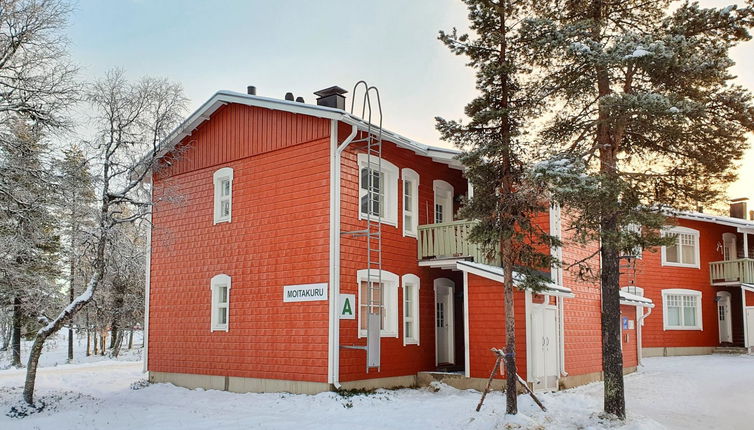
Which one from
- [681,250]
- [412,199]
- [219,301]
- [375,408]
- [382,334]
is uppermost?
[412,199]

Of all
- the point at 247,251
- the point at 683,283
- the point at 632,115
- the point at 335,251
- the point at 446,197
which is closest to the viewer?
the point at 632,115

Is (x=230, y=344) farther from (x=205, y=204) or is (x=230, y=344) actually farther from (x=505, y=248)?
(x=505, y=248)

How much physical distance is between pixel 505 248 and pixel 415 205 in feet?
20.8

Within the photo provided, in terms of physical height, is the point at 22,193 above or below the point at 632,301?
above

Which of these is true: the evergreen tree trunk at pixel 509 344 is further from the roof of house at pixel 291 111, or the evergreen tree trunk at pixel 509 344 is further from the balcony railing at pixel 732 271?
the balcony railing at pixel 732 271

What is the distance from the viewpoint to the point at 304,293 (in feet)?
51.3

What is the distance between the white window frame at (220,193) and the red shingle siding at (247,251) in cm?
19

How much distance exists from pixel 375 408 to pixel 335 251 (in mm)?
3631

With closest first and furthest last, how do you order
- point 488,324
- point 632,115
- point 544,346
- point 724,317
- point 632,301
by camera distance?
point 632,115 < point 488,324 < point 544,346 < point 632,301 < point 724,317

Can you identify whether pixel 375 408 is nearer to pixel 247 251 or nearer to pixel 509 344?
pixel 509 344

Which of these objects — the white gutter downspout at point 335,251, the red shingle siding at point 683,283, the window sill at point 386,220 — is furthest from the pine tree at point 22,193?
the red shingle siding at point 683,283

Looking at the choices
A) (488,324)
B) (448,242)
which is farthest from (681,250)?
(488,324)

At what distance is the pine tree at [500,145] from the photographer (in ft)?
40.1

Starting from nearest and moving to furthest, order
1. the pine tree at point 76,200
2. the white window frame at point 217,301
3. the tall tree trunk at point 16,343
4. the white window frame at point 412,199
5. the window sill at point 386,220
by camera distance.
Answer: the pine tree at point 76,200, the window sill at point 386,220, the white window frame at point 217,301, the white window frame at point 412,199, the tall tree trunk at point 16,343
